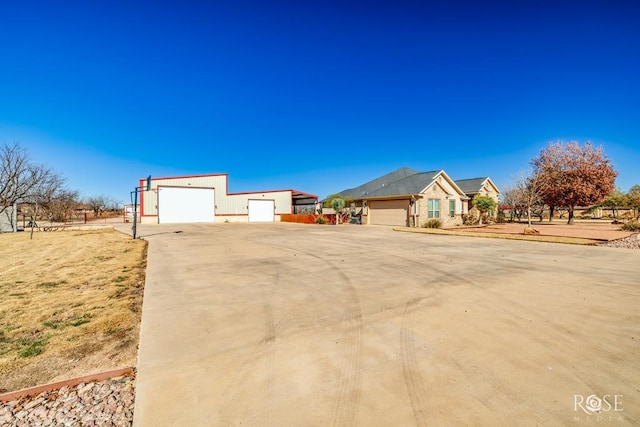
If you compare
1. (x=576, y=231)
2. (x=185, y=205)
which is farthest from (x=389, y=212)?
(x=185, y=205)

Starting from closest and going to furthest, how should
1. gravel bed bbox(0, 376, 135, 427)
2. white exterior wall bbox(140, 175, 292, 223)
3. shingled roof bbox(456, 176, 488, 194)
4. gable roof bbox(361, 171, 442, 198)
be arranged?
gravel bed bbox(0, 376, 135, 427)
gable roof bbox(361, 171, 442, 198)
white exterior wall bbox(140, 175, 292, 223)
shingled roof bbox(456, 176, 488, 194)

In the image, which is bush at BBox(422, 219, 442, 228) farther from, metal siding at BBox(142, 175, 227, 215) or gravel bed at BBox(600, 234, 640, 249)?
metal siding at BBox(142, 175, 227, 215)

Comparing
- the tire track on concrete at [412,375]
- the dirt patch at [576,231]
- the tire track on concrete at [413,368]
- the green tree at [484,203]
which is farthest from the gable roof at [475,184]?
the tire track on concrete at [412,375]

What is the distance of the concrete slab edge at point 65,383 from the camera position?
2.28 m

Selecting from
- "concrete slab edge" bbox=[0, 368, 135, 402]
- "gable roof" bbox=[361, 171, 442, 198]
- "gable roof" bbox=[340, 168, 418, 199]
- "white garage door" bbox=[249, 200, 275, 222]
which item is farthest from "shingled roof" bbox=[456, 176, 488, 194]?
"concrete slab edge" bbox=[0, 368, 135, 402]

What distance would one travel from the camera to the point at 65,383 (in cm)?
245

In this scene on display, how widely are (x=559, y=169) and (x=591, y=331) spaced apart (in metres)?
35.4

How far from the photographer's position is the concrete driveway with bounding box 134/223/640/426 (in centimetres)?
212

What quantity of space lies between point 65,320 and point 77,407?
7.56 ft

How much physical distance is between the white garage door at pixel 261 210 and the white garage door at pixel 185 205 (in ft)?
15.3

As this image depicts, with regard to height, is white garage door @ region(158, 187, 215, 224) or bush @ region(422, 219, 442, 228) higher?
white garage door @ region(158, 187, 215, 224)

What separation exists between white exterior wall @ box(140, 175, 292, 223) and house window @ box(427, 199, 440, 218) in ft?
62.8

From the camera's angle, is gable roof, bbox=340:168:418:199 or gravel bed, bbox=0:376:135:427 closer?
gravel bed, bbox=0:376:135:427

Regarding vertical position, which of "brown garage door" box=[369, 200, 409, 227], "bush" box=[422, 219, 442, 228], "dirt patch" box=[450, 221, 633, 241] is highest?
"brown garage door" box=[369, 200, 409, 227]
